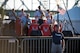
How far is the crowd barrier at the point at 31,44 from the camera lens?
15.0 m

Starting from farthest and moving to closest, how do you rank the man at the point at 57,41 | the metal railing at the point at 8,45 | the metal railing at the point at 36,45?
the metal railing at the point at 36,45, the metal railing at the point at 8,45, the man at the point at 57,41

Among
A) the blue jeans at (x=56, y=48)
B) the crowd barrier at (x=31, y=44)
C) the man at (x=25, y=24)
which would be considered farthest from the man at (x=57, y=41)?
the man at (x=25, y=24)

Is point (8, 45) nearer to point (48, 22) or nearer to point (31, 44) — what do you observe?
point (31, 44)

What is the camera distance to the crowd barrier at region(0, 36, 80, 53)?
15031mm

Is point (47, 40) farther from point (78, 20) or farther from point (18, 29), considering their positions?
point (78, 20)

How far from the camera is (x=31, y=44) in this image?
15602 mm

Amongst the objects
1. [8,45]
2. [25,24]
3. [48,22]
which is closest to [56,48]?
[8,45]

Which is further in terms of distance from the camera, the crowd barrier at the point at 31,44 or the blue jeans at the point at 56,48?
the crowd barrier at the point at 31,44

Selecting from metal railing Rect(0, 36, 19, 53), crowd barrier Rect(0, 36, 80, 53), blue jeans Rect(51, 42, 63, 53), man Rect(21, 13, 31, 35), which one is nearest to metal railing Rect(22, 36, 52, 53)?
crowd barrier Rect(0, 36, 80, 53)

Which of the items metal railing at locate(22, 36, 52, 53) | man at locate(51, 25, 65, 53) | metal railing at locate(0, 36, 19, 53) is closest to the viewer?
man at locate(51, 25, 65, 53)

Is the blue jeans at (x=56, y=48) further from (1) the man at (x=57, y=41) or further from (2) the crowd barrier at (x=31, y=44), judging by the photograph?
(2) the crowd barrier at (x=31, y=44)

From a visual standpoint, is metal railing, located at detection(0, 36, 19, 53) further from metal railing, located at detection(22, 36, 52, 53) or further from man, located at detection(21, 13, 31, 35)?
man, located at detection(21, 13, 31, 35)

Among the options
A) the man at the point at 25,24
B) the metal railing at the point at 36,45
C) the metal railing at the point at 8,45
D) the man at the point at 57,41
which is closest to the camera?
the man at the point at 57,41

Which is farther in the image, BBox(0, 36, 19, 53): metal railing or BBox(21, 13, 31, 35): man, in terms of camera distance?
BBox(21, 13, 31, 35): man
